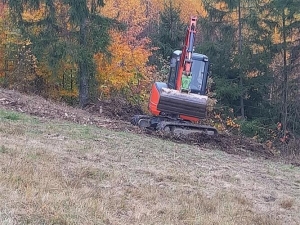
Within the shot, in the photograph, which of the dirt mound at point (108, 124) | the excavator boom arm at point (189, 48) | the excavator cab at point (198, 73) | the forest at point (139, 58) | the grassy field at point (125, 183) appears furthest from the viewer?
the forest at point (139, 58)

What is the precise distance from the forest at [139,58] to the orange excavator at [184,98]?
21.1 feet

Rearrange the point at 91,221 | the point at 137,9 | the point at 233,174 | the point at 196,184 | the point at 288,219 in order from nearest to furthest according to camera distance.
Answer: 1. the point at 91,221
2. the point at 288,219
3. the point at 196,184
4. the point at 233,174
5. the point at 137,9

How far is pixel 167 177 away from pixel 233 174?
6.14ft

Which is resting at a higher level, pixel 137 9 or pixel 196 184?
pixel 137 9

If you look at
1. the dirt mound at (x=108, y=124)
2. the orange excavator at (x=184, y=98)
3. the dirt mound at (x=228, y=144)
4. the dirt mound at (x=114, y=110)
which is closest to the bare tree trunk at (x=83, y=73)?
the dirt mound at (x=114, y=110)

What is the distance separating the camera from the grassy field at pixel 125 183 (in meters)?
5.24

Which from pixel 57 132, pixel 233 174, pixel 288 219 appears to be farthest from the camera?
pixel 57 132

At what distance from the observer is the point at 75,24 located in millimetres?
21047

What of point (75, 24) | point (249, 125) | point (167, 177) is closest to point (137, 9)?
point (75, 24)

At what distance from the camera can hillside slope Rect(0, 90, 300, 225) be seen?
526 cm

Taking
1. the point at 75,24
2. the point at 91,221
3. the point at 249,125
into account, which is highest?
the point at 75,24

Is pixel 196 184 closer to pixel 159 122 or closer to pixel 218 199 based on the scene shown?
pixel 218 199

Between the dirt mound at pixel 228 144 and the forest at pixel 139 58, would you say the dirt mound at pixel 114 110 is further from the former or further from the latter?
the dirt mound at pixel 228 144

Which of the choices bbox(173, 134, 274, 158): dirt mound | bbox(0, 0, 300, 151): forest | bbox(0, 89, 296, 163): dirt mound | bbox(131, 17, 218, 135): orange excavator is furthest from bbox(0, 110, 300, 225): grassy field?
bbox(0, 0, 300, 151): forest
